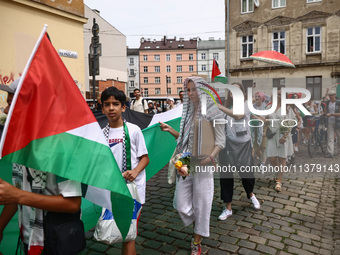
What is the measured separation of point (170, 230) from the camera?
14.2 feet

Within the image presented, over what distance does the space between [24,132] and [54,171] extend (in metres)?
0.25

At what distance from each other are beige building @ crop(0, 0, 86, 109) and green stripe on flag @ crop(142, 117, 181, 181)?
21.2 ft

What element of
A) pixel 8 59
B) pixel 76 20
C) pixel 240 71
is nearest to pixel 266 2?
pixel 240 71

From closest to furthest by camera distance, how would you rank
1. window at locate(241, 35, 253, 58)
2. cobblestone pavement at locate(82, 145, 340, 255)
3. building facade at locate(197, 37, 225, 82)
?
cobblestone pavement at locate(82, 145, 340, 255) < window at locate(241, 35, 253, 58) < building facade at locate(197, 37, 225, 82)

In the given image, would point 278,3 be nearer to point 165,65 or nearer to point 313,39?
point 313,39

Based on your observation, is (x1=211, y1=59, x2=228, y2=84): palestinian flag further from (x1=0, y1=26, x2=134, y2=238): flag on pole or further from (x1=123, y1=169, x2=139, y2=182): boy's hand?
(x1=0, y1=26, x2=134, y2=238): flag on pole

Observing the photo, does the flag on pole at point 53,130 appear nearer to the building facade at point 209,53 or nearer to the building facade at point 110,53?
the building facade at point 110,53

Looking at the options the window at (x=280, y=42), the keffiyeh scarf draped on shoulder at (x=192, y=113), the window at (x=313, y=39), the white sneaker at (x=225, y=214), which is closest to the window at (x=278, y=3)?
the window at (x=280, y=42)

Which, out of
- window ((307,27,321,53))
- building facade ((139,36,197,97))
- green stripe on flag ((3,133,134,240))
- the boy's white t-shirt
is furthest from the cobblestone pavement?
building facade ((139,36,197,97))

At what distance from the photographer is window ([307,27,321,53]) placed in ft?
86.9

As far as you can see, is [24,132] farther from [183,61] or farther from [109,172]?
[183,61]

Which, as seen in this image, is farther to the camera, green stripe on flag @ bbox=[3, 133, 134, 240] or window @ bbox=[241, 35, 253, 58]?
window @ bbox=[241, 35, 253, 58]

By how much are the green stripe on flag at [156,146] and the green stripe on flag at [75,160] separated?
8.02 feet

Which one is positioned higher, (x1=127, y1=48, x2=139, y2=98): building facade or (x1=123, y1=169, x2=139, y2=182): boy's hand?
(x1=127, y1=48, x2=139, y2=98): building facade
